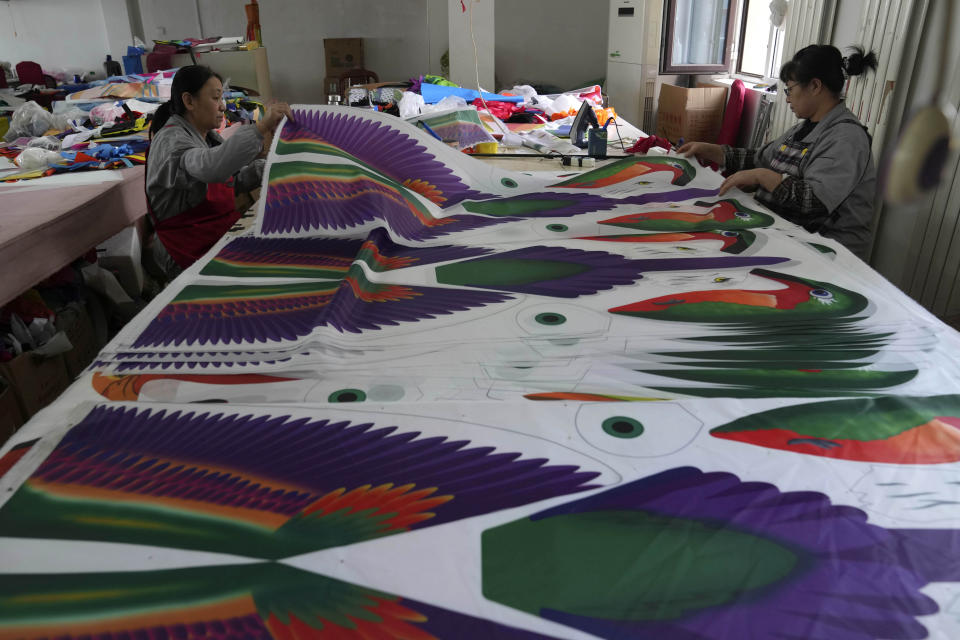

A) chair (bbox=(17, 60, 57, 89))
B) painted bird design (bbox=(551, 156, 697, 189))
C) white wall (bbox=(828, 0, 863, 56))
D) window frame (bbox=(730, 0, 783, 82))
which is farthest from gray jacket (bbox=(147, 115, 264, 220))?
chair (bbox=(17, 60, 57, 89))

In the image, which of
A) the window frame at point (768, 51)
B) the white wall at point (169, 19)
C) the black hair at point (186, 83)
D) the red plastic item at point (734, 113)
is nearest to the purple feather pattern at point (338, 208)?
the black hair at point (186, 83)

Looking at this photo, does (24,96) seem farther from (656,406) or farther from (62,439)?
(656,406)

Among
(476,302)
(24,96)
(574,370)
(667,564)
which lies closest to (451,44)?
(24,96)

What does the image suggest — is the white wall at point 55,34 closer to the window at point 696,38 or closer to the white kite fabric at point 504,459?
the window at point 696,38

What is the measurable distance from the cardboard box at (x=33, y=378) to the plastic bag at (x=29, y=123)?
239 centimetres

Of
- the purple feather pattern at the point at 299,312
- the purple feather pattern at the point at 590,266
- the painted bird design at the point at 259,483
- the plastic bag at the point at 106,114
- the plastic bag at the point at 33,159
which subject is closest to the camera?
the painted bird design at the point at 259,483

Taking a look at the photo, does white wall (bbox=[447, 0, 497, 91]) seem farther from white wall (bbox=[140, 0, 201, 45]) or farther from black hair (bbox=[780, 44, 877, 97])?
white wall (bbox=[140, 0, 201, 45])

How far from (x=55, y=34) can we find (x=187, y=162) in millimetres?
5979

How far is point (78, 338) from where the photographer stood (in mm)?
2719

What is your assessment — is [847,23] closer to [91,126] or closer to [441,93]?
[441,93]

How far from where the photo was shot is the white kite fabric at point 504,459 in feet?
2.61

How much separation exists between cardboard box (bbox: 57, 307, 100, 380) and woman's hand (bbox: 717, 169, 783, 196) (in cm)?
246

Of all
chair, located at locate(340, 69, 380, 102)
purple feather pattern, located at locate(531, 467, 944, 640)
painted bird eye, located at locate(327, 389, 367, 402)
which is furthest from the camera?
chair, located at locate(340, 69, 380, 102)

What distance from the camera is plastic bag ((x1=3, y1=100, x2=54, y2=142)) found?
163 inches
